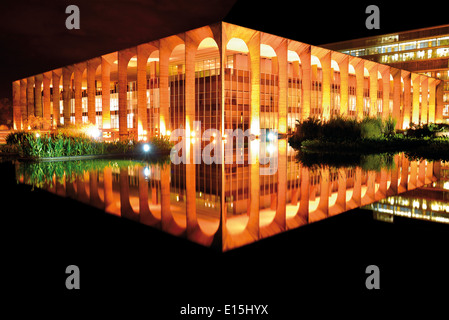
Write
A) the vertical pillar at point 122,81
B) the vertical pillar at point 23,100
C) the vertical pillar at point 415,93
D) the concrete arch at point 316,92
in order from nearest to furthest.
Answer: the vertical pillar at point 122,81 < the concrete arch at point 316,92 < the vertical pillar at point 415,93 < the vertical pillar at point 23,100

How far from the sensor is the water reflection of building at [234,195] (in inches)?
209

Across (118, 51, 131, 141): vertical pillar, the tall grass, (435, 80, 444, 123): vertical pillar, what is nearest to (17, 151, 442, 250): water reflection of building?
the tall grass

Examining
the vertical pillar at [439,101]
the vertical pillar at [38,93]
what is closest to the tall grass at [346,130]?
the vertical pillar at [38,93]

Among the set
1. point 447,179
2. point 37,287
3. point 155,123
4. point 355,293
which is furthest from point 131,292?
point 155,123

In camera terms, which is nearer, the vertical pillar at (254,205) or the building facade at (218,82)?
the vertical pillar at (254,205)

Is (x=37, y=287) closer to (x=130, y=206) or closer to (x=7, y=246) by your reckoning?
(x=7, y=246)

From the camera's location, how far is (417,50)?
7500cm

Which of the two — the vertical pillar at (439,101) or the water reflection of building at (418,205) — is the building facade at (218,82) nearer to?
the vertical pillar at (439,101)

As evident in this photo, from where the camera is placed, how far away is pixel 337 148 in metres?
19.4

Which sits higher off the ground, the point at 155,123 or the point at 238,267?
the point at 155,123

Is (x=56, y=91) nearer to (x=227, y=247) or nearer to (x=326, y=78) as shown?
(x=326, y=78)

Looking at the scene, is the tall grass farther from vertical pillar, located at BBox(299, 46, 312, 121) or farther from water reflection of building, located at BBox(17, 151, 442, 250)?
vertical pillar, located at BBox(299, 46, 312, 121)

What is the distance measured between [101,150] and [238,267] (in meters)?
18.1

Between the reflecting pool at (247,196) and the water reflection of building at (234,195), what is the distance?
13 millimetres
